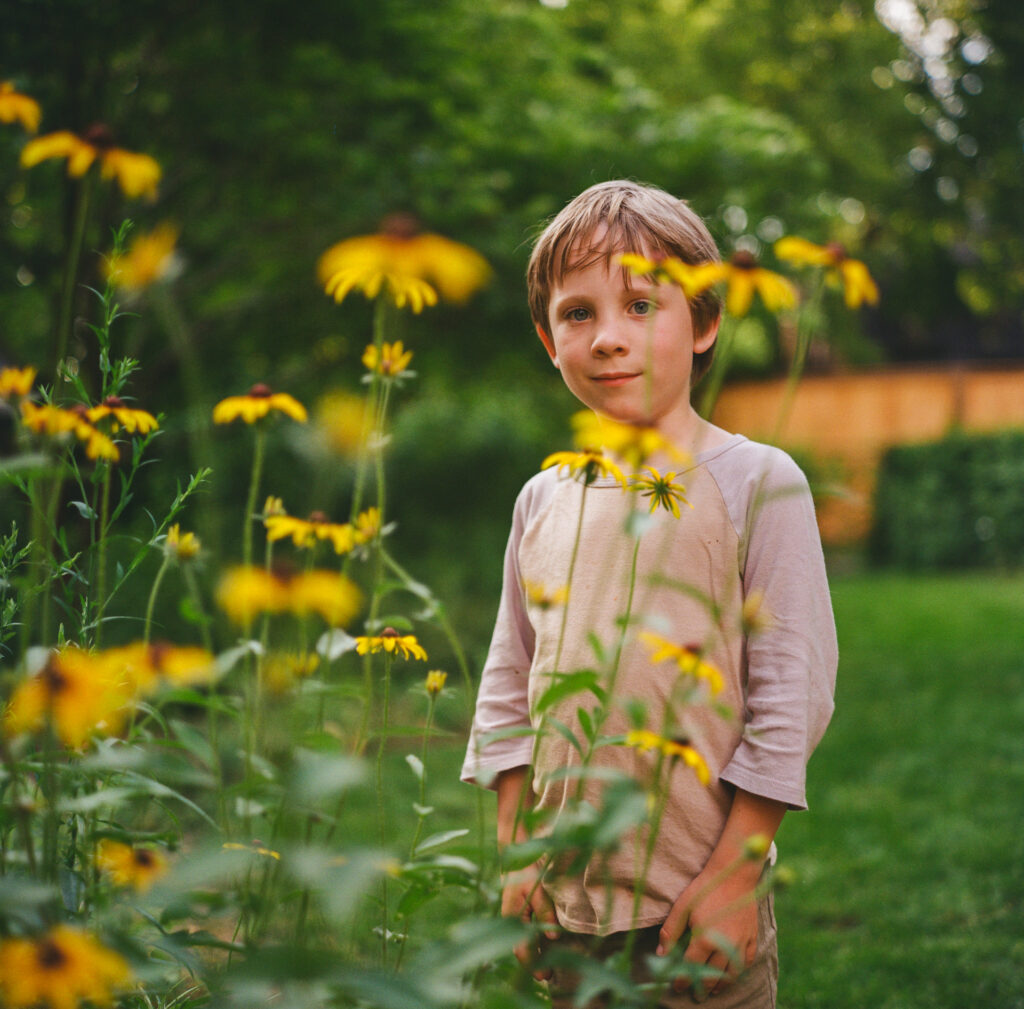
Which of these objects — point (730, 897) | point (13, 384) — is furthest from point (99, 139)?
point (730, 897)

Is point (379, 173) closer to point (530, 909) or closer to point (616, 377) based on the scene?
point (616, 377)

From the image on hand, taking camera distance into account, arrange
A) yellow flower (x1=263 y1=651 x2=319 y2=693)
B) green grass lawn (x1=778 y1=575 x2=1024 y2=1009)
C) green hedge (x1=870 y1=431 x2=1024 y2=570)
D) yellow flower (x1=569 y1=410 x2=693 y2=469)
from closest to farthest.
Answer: yellow flower (x1=569 y1=410 x2=693 y2=469), yellow flower (x1=263 y1=651 x2=319 y2=693), green grass lawn (x1=778 y1=575 x2=1024 y2=1009), green hedge (x1=870 y1=431 x2=1024 y2=570)

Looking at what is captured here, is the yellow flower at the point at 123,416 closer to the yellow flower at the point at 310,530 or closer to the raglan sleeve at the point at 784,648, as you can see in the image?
the yellow flower at the point at 310,530

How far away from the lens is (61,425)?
934 millimetres

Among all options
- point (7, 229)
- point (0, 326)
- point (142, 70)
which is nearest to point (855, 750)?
point (142, 70)

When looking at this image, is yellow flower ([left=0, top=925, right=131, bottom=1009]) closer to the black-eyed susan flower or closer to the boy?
the black-eyed susan flower

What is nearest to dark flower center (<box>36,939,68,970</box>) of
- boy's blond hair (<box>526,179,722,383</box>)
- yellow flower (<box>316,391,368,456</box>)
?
yellow flower (<box>316,391,368,456</box>)

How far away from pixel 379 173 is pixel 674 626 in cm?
452

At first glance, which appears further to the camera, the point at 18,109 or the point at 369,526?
the point at 369,526

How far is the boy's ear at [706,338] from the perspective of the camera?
1.48 meters

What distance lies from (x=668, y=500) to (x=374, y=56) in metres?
4.94

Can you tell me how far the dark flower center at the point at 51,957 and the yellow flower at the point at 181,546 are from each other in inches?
23.6

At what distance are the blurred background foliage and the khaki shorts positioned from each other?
770 mm

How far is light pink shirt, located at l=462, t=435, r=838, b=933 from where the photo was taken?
125 centimetres
